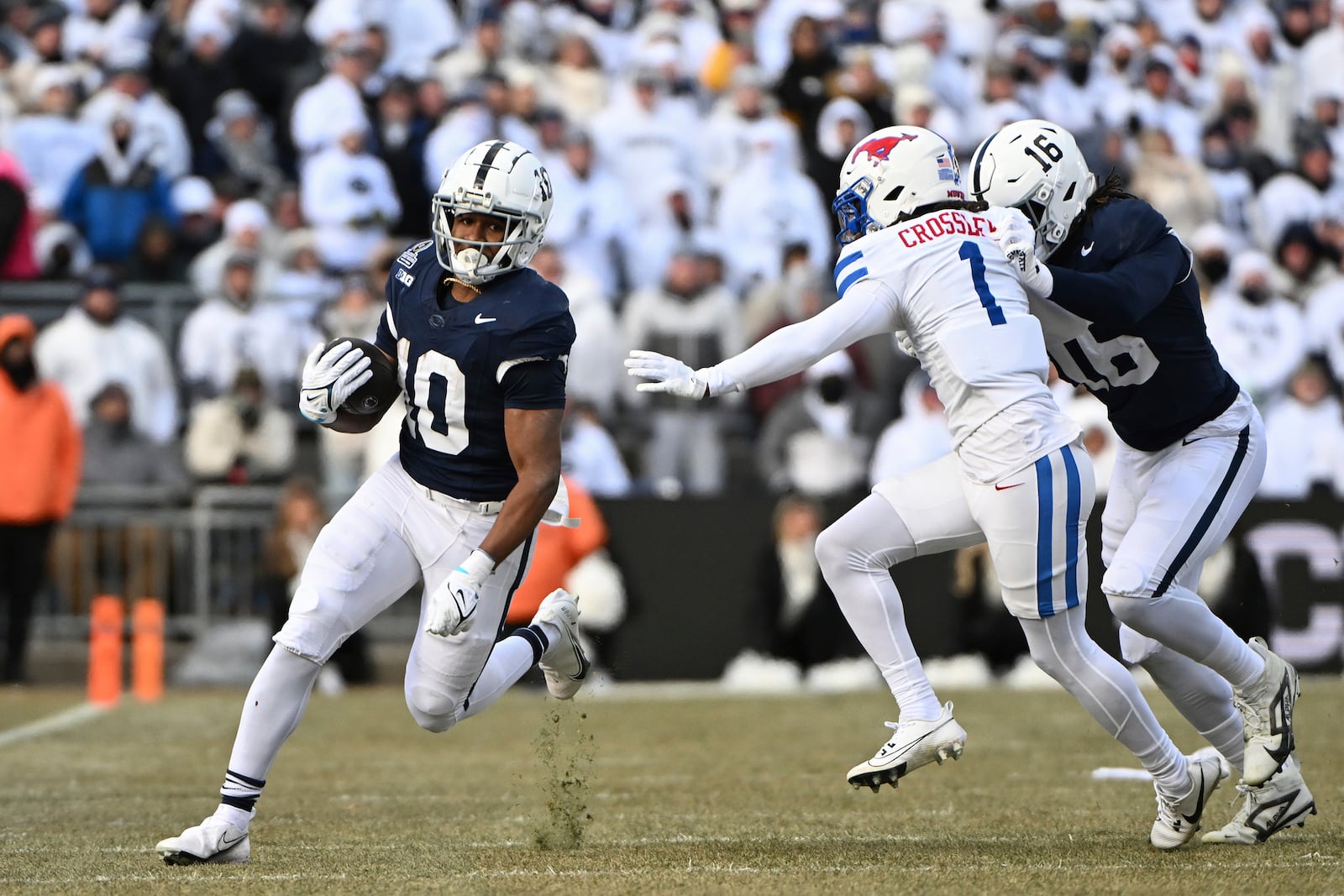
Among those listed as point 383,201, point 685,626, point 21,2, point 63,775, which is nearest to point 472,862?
point 63,775

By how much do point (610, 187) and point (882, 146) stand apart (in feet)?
24.2

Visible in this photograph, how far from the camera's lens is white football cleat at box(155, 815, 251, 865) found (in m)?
5.00

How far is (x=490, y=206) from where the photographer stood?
529cm

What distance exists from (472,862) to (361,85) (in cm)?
905

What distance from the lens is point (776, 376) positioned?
5074 millimetres

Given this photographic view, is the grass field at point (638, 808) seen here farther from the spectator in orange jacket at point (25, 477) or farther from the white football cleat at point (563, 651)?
the spectator in orange jacket at point (25, 477)

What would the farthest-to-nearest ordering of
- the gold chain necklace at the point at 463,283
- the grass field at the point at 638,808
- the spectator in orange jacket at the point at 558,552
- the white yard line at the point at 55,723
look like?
1. the spectator in orange jacket at the point at 558,552
2. the white yard line at the point at 55,723
3. the gold chain necklace at the point at 463,283
4. the grass field at the point at 638,808

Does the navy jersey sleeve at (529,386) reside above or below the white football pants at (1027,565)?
above

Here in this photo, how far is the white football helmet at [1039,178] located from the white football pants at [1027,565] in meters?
0.68

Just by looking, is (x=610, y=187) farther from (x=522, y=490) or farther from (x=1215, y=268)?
(x=522, y=490)

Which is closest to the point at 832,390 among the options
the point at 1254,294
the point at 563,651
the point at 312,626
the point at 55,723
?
the point at 1254,294

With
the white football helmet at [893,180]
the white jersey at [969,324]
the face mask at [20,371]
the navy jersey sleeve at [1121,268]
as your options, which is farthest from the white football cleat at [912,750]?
the face mask at [20,371]

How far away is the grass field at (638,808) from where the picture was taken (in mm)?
4781

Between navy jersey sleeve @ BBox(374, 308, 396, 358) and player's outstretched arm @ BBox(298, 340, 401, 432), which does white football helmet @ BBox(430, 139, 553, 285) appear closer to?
navy jersey sleeve @ BBox(374, 308, 396, 358)
